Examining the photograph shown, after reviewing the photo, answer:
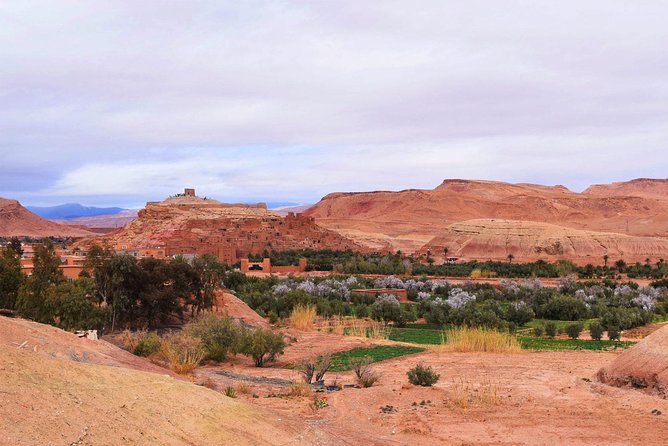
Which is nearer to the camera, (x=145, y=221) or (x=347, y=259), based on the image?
(x=347, y=259)

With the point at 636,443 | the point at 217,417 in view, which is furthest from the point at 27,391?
the point at 636,443

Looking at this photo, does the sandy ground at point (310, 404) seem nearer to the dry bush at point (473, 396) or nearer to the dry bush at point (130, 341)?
the dry bush at point (473, 396)

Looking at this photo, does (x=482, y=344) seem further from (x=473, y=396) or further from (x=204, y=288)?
(x=204, y=288)

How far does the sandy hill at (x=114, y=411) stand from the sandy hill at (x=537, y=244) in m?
70.1

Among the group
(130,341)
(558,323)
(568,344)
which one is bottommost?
(558,323)

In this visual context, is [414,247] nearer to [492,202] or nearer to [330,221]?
[330,221]

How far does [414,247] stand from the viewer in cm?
9662

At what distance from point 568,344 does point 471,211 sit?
11639 centimetres

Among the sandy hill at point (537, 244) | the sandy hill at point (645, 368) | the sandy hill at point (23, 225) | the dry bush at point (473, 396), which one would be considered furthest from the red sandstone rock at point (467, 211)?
the dry bush at point (473, 396)

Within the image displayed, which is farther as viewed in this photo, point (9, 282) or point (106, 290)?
point (106, 290)

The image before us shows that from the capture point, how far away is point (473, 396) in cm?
1400

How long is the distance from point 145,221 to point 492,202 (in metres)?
79.2

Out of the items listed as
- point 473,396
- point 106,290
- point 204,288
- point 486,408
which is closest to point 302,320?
point 204,288

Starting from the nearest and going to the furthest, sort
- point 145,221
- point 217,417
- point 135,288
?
point 217,417 → point 135,288 → point 145,221
